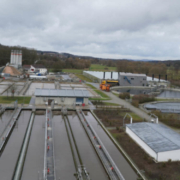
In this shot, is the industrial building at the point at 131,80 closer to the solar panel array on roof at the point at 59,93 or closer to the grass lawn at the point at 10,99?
the solar panel array on roof at the point at 59,93

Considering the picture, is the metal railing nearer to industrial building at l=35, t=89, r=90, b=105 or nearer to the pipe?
the pipe

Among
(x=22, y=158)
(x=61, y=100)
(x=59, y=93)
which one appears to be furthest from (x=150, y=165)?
(x=59, y=93)

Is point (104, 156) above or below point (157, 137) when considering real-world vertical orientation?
below

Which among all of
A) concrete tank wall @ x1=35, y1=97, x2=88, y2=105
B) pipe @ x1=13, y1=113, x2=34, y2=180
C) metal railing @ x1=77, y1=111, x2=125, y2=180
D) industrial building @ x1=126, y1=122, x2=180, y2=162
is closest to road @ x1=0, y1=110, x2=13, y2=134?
pipe @ x1=13, y1=113, x2=34, y2=180

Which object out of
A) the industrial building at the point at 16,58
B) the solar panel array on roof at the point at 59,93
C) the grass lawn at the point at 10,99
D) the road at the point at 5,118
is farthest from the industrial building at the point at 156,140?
the industrial building at the point at 16,58

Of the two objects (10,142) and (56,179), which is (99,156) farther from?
(10,142)

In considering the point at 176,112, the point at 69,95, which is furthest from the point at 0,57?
the point at 176,112

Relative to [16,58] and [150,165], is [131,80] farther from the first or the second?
[150,165]
